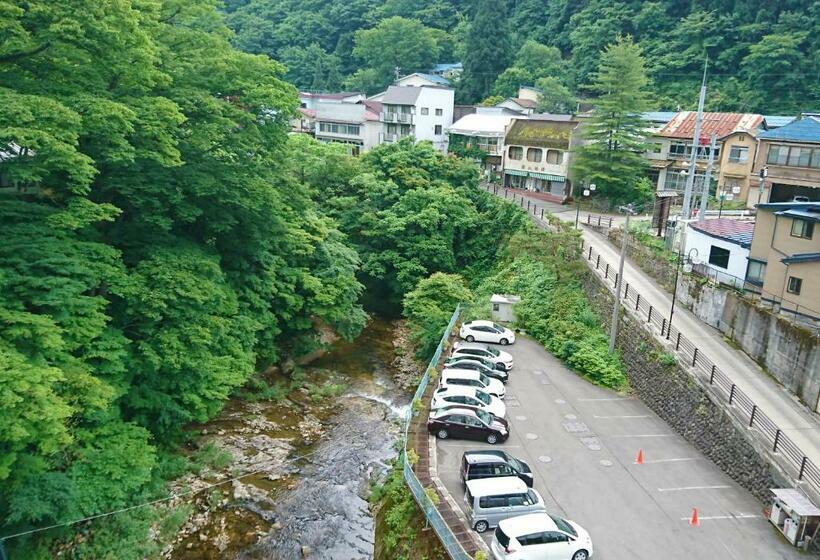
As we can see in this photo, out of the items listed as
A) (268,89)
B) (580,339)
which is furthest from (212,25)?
(580,339)

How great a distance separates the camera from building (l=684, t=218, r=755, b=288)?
86.0ft

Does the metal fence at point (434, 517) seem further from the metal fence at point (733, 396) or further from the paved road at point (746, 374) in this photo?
the paved road at point (746, 374)

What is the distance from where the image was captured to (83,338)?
1652 cm

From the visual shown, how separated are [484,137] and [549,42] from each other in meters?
33.4

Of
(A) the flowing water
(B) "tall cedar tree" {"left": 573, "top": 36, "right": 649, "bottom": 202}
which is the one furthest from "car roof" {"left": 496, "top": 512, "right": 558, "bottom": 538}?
(B) "tall cedar tree" {"left": 573, "top": 36, "right": 649, "bottom": 202}

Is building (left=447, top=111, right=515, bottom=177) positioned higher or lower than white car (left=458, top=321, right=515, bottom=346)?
higher

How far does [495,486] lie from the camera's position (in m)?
15.5

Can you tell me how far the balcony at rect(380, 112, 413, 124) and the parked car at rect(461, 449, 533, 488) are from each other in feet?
153

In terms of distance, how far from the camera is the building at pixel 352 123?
62406 mm

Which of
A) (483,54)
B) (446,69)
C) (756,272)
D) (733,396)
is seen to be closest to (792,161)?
(756,272)

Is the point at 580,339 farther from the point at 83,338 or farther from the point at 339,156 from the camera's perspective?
the point at 339,156

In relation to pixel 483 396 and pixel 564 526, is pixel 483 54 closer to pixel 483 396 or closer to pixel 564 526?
pixel 483 396

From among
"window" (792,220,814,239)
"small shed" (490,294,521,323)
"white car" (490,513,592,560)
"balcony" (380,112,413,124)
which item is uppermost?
"balcony" (380,112,413,124)

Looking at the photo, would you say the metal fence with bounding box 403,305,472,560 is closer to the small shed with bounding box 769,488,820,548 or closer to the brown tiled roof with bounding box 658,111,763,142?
the small shed with bounding box 769,488,820,548
